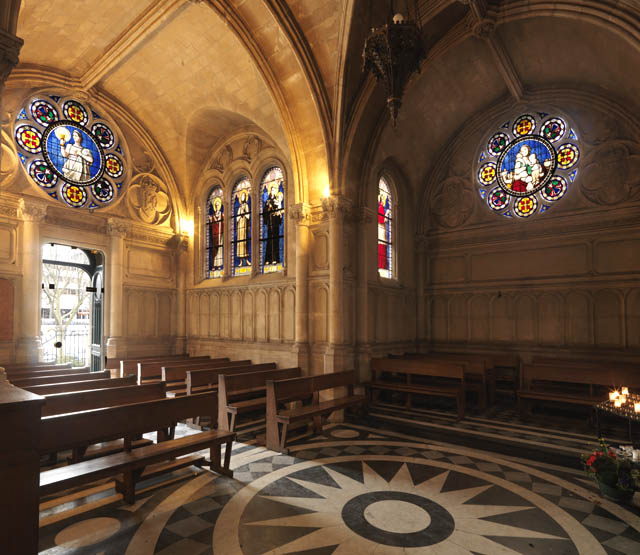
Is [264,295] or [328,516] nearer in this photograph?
[328,516]

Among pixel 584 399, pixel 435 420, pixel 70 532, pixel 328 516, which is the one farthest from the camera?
pixel 435 420

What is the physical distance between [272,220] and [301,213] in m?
2.66

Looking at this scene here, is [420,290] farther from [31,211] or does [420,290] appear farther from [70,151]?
[70,151]

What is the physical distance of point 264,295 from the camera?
43.0ft

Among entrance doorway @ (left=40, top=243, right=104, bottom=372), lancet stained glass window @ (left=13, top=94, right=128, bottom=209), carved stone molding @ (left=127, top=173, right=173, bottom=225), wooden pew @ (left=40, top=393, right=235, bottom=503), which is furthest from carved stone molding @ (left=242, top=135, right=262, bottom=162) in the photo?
wooden pew @ (left=40, top=393, right=235, bottom=503)

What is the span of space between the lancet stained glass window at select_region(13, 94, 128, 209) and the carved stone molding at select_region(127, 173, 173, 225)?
0.45 meters

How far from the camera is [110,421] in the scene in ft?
16.1

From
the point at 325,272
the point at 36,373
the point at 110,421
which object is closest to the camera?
the point at 110,421

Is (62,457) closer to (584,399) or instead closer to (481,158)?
(584,399)

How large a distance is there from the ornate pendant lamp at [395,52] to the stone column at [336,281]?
426 cm

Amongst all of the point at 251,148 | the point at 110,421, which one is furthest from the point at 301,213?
the point at 110,421

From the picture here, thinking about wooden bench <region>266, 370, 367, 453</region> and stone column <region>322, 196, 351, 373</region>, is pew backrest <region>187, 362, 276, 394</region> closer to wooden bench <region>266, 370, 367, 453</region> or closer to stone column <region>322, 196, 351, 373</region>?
wooden bench <region>266, 370, 367, 453</region>

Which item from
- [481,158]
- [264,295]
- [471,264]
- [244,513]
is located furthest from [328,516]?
[481,158]

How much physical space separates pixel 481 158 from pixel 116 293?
12.5 m
